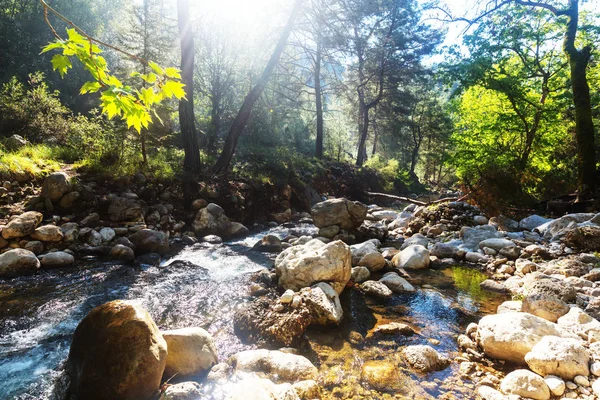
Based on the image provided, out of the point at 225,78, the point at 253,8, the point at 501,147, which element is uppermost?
the point at 253,8

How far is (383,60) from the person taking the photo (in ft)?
64.6

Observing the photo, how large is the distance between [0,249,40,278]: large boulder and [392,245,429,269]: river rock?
716cm

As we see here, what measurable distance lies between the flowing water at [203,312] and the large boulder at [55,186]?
2002 mm

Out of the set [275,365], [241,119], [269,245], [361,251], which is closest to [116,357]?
[275,365]

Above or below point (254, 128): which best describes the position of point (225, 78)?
above

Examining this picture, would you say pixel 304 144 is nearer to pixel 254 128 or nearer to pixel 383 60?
pixel 254 128

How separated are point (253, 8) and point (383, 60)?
36.6 ft

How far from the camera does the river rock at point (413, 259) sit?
6621 mm

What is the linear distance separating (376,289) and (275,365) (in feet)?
8.84

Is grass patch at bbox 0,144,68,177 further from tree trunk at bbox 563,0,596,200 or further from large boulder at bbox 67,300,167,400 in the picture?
tree trunk at bbox 563,0,596,200

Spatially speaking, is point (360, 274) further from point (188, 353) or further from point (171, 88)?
point (171, 88)

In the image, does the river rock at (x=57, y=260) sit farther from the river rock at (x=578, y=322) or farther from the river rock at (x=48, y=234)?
the river rock at (x=578, y=322)

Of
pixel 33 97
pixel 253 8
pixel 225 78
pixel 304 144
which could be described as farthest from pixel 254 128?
pixel 33 97

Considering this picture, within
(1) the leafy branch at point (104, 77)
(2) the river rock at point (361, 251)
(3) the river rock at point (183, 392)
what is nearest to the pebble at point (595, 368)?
(3) the river rock at point (183, 392)
